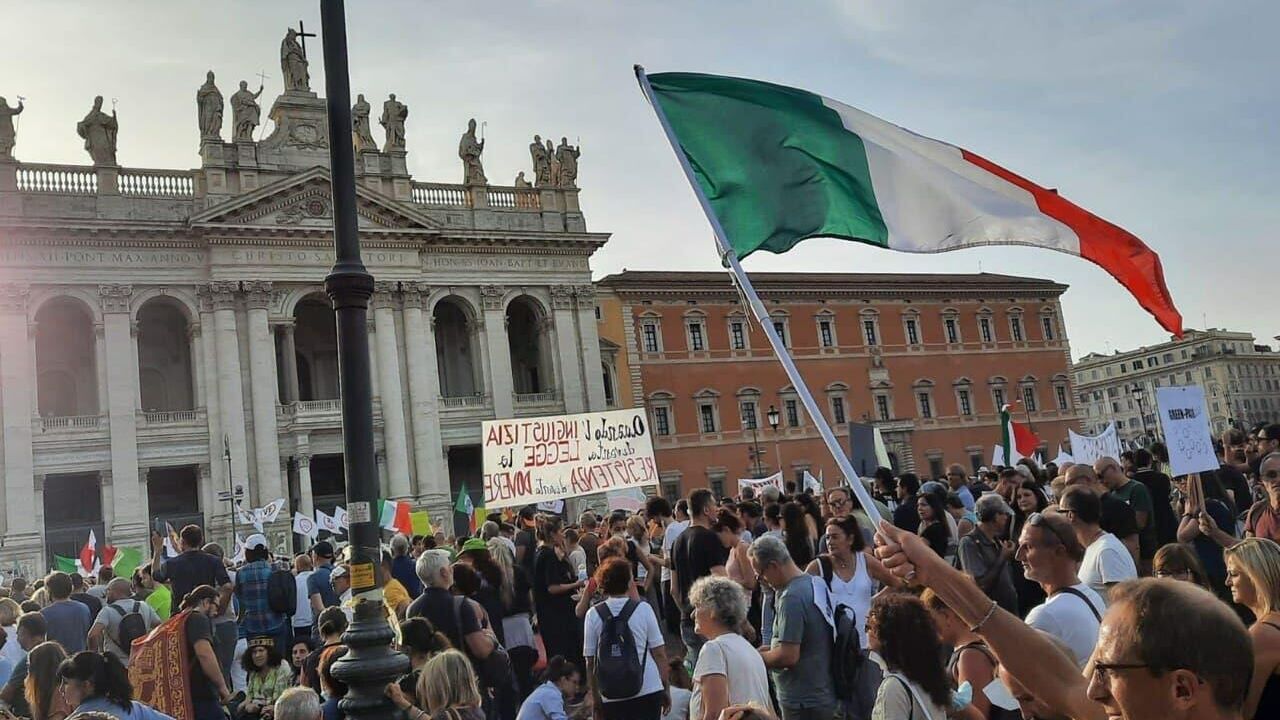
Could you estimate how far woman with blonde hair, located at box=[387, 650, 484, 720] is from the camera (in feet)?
18.6

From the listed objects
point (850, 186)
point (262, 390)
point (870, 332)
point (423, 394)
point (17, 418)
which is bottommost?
point (850, 186)

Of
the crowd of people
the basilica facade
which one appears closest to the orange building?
the basilica facade

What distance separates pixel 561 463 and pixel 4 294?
22483mm

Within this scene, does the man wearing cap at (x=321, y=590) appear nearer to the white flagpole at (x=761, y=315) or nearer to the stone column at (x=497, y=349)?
the white flagpole at (x=761, y=315)

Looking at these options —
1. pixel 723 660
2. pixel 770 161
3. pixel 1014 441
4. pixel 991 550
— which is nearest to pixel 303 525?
pixel 1014 441

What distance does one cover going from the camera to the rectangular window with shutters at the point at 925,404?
56.1m

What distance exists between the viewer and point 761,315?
157 inches

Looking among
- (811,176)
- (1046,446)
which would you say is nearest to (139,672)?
(811,176)

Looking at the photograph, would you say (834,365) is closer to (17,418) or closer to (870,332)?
(870,332)

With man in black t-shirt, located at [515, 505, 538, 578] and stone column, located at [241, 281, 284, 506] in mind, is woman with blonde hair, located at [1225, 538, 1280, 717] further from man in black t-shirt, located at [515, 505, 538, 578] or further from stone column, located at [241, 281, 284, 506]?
stone column, located at [241, 281, 284, 506]

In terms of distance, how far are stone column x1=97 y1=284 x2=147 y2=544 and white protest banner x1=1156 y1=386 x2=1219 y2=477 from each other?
3045 centimetres

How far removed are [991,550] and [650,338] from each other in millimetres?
41831

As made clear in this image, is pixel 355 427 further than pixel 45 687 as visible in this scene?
Yes

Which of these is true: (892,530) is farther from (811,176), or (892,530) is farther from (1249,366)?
(1249,366)
